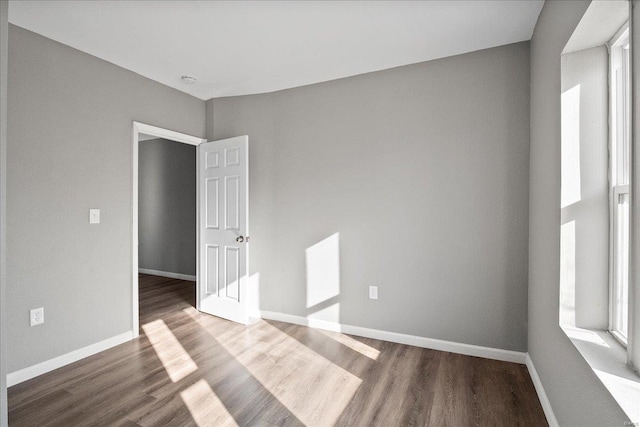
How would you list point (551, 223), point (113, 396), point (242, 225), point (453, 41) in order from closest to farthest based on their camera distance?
point (551, 223)
point (113, 396)
point (453, 41)
point (242, 225)

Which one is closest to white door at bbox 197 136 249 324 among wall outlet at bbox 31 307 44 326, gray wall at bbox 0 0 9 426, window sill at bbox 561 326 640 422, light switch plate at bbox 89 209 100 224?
light switch plate at bbox 89 209 100 224

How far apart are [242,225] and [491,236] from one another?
2.41 meters

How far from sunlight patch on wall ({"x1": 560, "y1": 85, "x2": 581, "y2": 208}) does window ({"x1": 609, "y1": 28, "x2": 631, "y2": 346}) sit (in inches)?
5.3

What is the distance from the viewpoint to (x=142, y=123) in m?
3.24

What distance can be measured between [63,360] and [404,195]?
3.19 meters

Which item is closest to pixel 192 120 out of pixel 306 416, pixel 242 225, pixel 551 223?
pixel 242 225

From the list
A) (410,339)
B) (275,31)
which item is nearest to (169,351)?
(410,339)

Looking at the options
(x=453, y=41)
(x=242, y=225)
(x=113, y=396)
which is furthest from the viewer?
(x=242, y=225)

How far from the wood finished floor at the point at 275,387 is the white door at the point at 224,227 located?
573 mm

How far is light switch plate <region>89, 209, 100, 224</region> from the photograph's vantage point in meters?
2.83

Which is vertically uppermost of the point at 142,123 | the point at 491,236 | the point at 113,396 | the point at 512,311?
the point at 142,123

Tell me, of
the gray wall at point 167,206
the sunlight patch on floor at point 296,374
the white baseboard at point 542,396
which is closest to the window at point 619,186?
the white baseboard at point 542,396

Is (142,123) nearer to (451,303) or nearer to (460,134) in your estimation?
(460,134)

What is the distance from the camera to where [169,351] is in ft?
9.37
